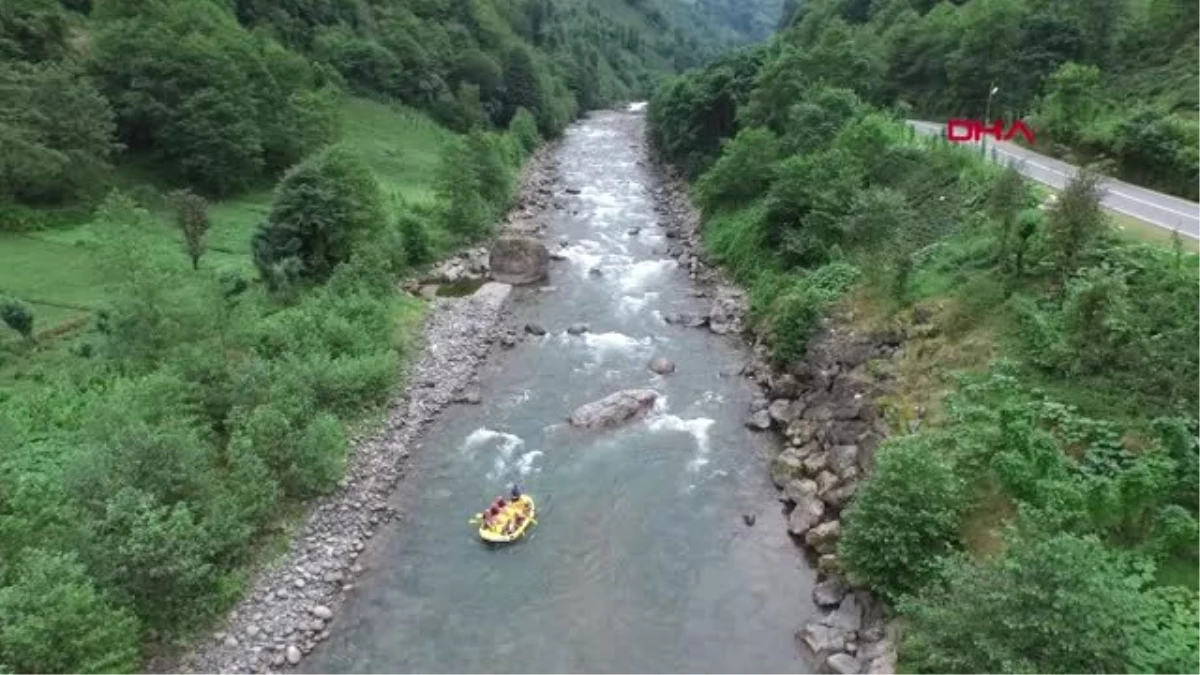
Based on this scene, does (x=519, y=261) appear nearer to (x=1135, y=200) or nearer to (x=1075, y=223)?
(x=1075, y=223)

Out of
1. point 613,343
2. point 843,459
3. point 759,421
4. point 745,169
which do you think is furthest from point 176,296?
point 745,169

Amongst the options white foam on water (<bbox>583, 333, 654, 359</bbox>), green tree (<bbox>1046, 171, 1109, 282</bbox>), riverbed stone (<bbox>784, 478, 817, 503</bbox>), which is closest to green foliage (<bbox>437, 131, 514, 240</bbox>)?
white foam on water (<bbox>583, 333, 654, 359</bbox>)

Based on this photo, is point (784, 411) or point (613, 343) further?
point (613, 343)

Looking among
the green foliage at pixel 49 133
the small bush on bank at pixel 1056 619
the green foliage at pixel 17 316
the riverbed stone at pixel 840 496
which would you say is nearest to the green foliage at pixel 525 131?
the green foliage at pixel 49 133

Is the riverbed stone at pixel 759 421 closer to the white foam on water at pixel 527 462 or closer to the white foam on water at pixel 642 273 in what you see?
the white foam on water at pixel 527 462

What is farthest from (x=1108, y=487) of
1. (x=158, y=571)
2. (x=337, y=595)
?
(x=158, y=571)

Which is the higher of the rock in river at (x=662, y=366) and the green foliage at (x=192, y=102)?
the green foliage at (x=192, y=102)

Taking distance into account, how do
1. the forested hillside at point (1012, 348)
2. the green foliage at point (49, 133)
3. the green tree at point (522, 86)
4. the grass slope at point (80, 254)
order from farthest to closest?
the green tree at point (522, 86) → the green foliage at point (49, 133) → the grass slope at point (80, 254) → the forested hillside at point (1012, 348)
